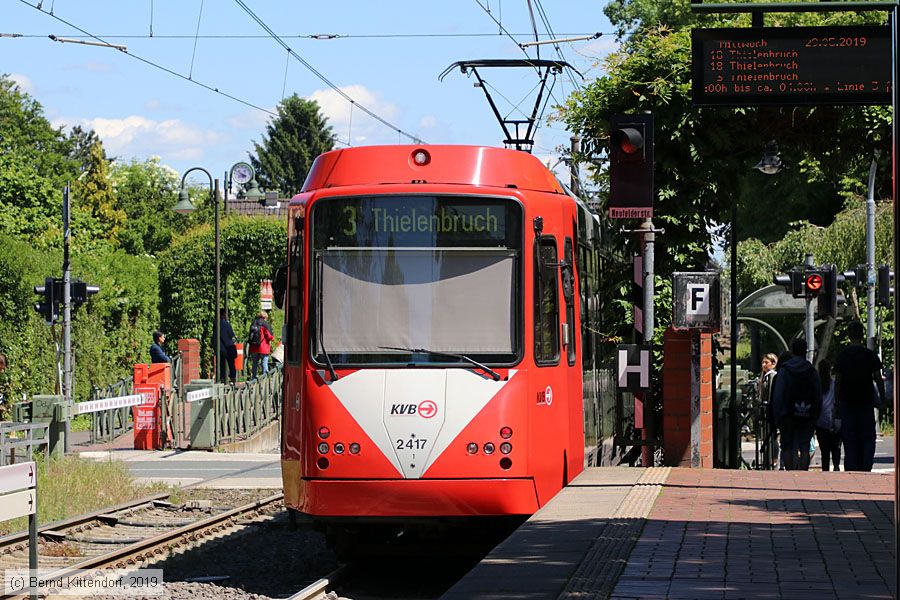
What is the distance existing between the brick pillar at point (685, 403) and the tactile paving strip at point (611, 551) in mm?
2732

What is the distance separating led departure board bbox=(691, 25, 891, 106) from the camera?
12.6m

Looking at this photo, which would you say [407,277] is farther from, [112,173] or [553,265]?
[112,173]

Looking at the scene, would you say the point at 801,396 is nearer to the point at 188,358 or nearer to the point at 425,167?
the point at 425,167

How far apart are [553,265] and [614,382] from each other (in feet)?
18.8

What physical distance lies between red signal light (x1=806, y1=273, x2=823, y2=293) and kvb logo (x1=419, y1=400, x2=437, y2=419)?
15263 millimetres

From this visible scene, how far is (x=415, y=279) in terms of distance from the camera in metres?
12.0

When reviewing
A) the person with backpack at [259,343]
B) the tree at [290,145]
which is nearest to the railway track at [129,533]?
the person with backpack at [259,343]

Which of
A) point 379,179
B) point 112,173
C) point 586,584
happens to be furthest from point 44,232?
point 112,173

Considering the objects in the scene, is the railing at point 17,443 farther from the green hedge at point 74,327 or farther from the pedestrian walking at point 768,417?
the green hedge at point 74,327

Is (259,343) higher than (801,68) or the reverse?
the reverse

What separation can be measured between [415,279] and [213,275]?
124ft

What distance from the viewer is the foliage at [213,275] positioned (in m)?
49.1

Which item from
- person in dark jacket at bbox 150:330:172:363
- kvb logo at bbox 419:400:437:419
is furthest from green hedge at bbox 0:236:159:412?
kvb logo at bbox 419:400:437:419

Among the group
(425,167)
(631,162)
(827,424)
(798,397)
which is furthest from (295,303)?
(827,424)
